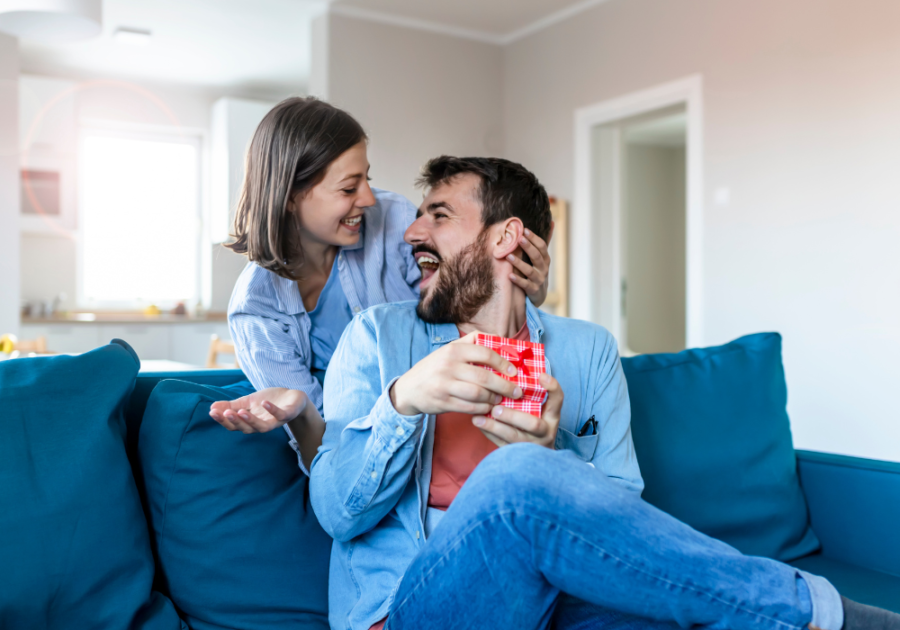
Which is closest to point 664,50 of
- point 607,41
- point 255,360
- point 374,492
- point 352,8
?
point 607,41

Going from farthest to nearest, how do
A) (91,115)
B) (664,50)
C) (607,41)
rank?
(91,115) < (607,41) < (664,50)

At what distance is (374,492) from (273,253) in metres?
0.68

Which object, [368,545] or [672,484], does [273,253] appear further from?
[672,484]

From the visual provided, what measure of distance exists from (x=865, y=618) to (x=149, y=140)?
6713 millimetres

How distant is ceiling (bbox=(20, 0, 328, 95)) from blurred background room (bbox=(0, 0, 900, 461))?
0.09 ft

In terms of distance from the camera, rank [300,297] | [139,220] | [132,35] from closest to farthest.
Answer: [300,297] < [132,35] < [139,220]

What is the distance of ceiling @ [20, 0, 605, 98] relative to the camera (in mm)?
4738

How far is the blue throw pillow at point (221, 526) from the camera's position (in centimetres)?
124

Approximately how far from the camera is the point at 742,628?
1009 millimetres

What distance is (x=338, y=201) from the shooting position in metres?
1.67

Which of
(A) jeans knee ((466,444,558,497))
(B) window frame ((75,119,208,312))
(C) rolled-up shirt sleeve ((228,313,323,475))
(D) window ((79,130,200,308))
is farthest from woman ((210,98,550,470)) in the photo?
(D) window ((79,130,200,308))

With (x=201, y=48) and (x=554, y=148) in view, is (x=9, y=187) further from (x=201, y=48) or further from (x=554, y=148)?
(x=554, y=148)

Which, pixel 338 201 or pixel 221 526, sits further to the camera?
pixel 338 201

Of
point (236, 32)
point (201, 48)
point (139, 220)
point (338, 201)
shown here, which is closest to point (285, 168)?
point (338, 201)
